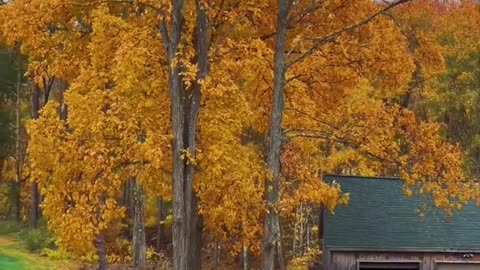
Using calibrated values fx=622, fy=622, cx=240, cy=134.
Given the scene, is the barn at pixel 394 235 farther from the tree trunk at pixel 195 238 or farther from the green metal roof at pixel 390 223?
the tree trunk at pixel 195 238

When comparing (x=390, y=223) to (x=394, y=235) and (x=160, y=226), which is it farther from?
(x=160, y=226)

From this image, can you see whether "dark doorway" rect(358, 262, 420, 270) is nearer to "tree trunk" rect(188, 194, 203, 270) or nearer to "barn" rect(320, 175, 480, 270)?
"barn" rect(320, 175, 480, 270)

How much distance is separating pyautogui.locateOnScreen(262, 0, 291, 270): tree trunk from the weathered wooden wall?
4157 mm

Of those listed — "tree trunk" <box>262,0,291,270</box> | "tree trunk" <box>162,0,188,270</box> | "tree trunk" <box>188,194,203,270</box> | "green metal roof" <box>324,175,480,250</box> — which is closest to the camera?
"tree trunk" <box>162,0,188,270</box>

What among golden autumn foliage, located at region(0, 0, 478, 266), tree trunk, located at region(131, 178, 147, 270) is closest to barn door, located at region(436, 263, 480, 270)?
golden autumn foliage, located at region(0, 0, 478, 266)

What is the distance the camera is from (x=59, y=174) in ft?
36.3

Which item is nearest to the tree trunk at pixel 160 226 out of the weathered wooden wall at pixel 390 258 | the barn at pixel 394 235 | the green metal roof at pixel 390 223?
the green metal roof at pixel 390 223

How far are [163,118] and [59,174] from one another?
227 centimetres

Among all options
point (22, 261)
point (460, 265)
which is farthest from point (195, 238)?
point (22, 261)

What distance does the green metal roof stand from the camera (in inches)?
612

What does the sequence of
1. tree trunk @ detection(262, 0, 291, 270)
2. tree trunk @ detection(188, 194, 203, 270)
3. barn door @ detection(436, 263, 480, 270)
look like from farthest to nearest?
barn door @ detection(436, 263, 480, 270) < tree trunk @ detection(188, 194, 203, 270) < tree trunk @ detection(262, 0, 291, 270)

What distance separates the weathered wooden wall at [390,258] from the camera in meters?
15.3

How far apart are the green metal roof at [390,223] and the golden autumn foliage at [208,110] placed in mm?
3223

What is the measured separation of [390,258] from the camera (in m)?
15.6
